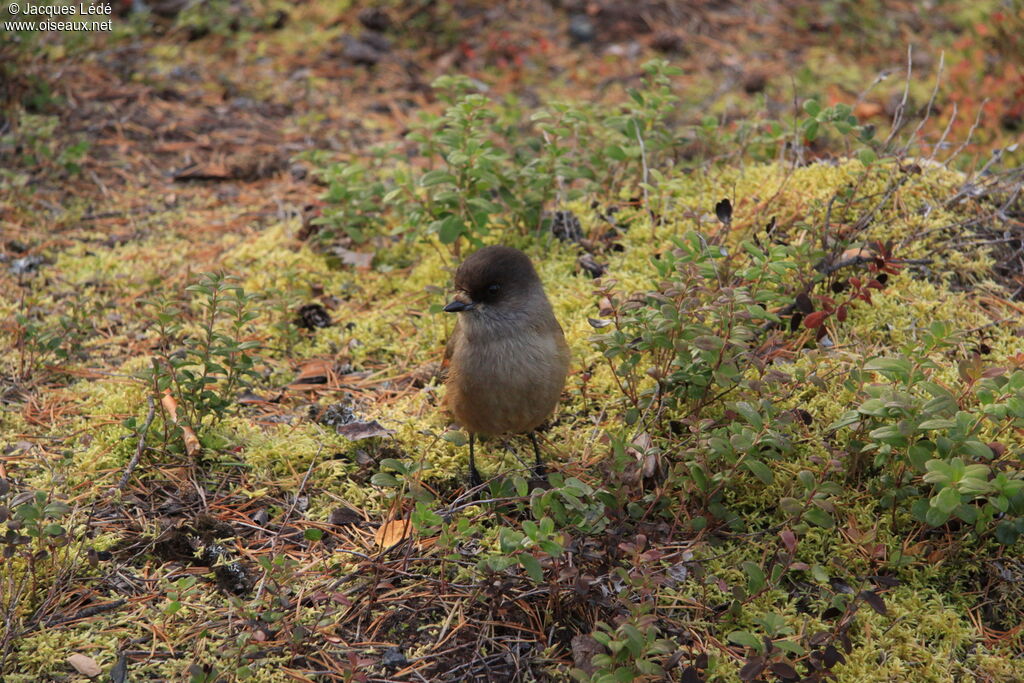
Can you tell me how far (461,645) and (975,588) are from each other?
213 centimetres

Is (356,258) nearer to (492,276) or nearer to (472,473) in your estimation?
(492,276)

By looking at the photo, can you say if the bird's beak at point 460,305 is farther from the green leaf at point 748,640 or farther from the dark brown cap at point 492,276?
the green leaf at point 748,640

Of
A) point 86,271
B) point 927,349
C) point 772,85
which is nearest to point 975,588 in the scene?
point 927,349

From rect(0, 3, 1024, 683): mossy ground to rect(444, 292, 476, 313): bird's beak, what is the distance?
677mm

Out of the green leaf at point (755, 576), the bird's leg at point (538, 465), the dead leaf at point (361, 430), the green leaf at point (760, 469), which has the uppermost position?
the green leaf at point (760, 469)

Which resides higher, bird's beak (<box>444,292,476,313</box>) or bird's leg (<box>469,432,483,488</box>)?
bird's beak (<box>444,292,476,313</box>)

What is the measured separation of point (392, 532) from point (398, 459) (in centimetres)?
48

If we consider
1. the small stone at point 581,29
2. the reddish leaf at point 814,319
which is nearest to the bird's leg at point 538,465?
the reddish leaf at point 814,319

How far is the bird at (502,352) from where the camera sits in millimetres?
3982

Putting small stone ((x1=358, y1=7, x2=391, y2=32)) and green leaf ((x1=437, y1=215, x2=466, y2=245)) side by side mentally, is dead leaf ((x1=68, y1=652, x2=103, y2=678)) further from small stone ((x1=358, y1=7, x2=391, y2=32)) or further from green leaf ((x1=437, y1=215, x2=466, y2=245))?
small stone ((x1=358, y1=7, x2=391, y2=32))

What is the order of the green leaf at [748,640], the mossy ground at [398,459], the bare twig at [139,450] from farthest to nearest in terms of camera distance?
the bare twig at [139,450] → the mossy ground at [398,459] → the green leaf at [748,640]

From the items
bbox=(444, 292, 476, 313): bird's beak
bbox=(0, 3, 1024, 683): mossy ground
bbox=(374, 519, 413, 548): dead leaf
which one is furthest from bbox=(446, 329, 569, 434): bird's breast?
bbox=(374, 519, 413, 548): dead leaf

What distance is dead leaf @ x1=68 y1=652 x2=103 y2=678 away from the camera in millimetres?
3143

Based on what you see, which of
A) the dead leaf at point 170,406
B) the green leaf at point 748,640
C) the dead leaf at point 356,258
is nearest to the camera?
the green leaf at point 748,640
